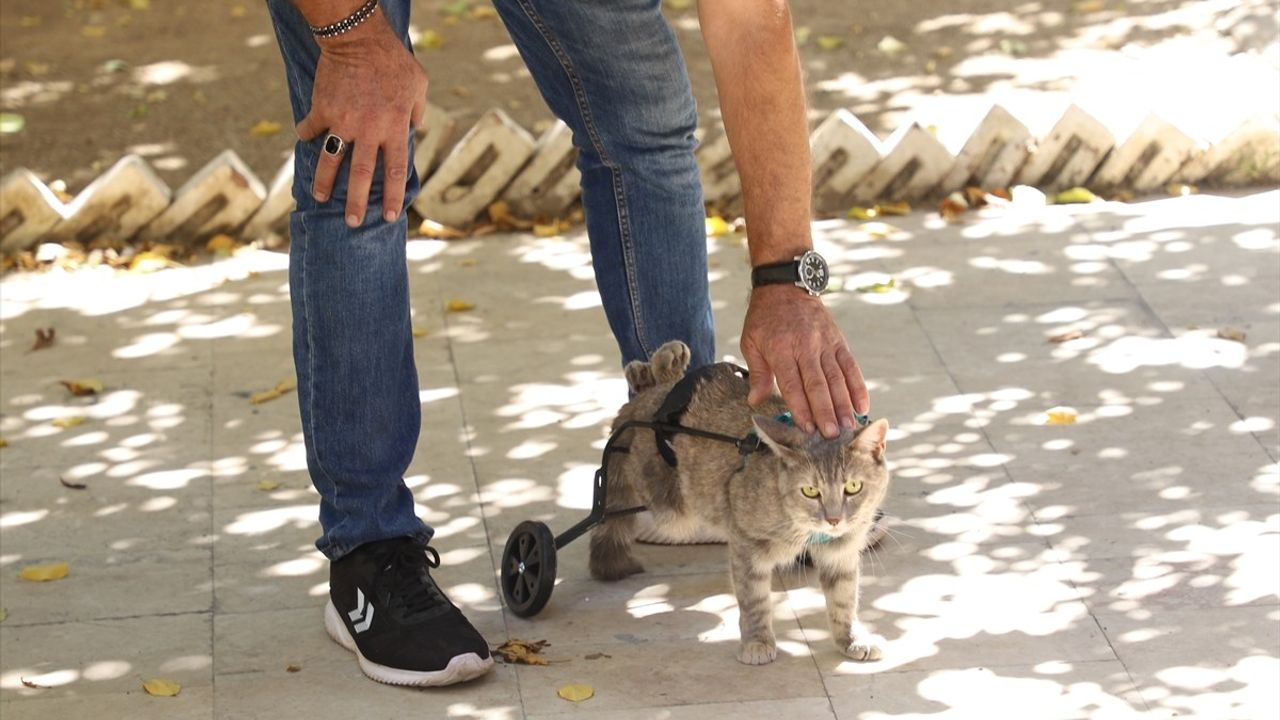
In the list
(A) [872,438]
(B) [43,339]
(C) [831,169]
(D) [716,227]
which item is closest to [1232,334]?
(C) [831,169]

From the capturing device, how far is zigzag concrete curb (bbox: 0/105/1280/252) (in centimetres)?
734

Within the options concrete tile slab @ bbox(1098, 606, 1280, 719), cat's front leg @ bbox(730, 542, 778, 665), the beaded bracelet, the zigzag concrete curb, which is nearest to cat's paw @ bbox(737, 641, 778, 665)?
cat's front leg @ bbox(730, 542, 778, 665)

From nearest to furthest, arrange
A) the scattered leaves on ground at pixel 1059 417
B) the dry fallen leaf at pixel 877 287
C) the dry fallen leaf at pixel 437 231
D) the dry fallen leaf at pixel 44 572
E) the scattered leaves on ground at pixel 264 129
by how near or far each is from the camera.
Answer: the dry fallen leaf at pixel 44 572, the scattered leaves on ground at pixel 1059 417, the dry fallen leaf at pixel 877 287, the dry fallen leaf at pixel 437 231, the scattered leaves on ground at pixel 264 129

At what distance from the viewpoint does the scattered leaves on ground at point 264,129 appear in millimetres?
8500

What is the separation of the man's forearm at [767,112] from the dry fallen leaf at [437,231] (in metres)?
3.47

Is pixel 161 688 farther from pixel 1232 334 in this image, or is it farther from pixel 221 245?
pixel 1232 334

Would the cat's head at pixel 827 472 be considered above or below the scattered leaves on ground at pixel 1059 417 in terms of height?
above

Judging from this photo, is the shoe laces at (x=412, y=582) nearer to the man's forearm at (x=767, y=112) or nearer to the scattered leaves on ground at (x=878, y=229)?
the man's forearm at (x=767, y=112)

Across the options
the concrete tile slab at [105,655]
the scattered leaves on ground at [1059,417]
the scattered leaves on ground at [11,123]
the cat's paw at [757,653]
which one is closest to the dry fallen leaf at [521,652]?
the cat's paw at [757,653]

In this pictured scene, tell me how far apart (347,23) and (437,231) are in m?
3.56

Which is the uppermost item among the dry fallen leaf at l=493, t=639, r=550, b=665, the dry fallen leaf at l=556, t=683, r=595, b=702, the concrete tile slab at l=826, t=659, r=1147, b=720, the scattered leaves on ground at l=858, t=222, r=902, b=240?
the scattered leaves on ground at l=858, t=222, r=902, b=240

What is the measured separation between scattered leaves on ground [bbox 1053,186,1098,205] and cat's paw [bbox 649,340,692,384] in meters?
3.36

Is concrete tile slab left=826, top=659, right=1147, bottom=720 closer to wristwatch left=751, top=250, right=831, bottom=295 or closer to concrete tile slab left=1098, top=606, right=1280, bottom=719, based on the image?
concrete tile slab left=1098, top=606, right=1280, bottom=719

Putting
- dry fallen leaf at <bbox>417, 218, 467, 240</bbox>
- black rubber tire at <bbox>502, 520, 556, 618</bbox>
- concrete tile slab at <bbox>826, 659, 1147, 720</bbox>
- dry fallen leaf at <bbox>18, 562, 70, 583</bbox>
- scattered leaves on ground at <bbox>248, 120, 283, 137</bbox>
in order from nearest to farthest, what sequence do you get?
concrete tile slab at <bbox>826, 659, 1147, 720</bbox> → black rubber tire at <bbox>502, 520, 556, 618</bbox> → dry fallen leaf at <bbox>18, 562, 70, 583</bbox> → dry fallen leaf at <bbox>417, 218, 467, 240</bbox> → scattered leaves on ground at <bbox>248, 120, 283, 137</bbox>
